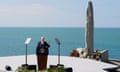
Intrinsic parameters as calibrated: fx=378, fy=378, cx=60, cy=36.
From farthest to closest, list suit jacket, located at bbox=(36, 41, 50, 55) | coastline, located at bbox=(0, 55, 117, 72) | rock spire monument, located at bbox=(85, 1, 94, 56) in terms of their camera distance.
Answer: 1. rock spire monument, located at bbox=(85, 1, 94, 56)
2. coastline, located at bbox=(0, 55, 117, 72)
3. suit jacket, located at bbox=(36, 41, 50, 55)

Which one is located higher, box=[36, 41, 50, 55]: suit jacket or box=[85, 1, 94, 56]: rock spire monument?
box=[85, 1, 94, 56]: rock spire monument

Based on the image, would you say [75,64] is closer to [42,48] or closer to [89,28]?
[42,48]

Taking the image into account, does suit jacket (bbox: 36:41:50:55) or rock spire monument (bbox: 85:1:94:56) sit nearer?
suit jacket (bbox: 36:41:50:55)

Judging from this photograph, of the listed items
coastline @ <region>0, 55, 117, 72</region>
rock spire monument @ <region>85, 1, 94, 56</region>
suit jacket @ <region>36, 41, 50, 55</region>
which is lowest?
coastline @ <region>0, 55, 117, 72</region>

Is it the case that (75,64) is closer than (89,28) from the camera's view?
Yes

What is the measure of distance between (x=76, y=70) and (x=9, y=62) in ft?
11.6

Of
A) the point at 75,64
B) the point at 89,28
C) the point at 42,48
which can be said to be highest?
the point at 89,28

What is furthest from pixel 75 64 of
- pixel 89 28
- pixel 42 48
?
pixel 89 28

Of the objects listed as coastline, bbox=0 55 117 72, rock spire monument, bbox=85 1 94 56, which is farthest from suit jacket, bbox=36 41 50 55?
rock spire monument, bbox=85 1 94 56

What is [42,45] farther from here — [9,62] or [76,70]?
[9,62]

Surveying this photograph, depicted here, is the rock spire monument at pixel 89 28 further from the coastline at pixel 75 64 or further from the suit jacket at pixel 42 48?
the suit jacket at pixel 42 48

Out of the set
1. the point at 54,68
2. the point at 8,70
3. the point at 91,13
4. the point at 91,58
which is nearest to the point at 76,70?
the point at 54,68

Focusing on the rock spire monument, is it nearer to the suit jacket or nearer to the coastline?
the coastline

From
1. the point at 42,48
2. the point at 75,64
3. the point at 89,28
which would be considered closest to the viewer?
the point at 42,48
